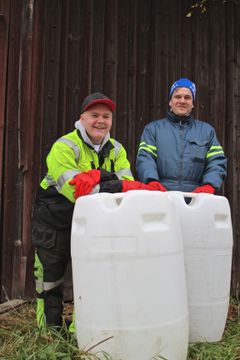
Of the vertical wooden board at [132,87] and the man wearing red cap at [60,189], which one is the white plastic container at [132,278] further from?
the vertical wooden board at [132,87]

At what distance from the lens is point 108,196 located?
2.62 meters

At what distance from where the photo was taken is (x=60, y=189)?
121 inches

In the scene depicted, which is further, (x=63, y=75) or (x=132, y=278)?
(x=63, y=75)

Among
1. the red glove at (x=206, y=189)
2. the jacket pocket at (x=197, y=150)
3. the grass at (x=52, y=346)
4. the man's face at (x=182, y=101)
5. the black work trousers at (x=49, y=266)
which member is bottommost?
the grass at (x=52, y=346)

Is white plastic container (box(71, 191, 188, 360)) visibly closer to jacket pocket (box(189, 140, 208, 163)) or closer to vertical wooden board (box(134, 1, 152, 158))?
jacket pocket (box(189, 140, 208, 163))

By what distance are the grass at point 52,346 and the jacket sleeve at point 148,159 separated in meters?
1.21

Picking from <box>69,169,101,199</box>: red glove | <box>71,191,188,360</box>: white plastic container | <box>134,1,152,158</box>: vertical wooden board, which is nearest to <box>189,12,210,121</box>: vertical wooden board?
<box>134,1,152,158</box>: vertical wooden board

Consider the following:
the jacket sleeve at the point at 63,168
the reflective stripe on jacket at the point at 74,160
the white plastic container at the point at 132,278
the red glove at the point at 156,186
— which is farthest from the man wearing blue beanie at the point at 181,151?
the white plastic container at the point at 132,278

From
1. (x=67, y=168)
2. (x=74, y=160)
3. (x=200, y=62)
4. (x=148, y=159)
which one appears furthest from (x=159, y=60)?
(x=67, y=168)

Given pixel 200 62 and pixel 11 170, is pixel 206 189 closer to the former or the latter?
pixel 11 170

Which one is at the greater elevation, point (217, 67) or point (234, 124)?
point (217, 67)

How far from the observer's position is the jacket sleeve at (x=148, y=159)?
3.62m

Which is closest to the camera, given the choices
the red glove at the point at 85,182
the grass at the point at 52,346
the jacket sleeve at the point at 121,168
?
the grass at the point at 52,346

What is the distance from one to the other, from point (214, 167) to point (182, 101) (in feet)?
1.89
